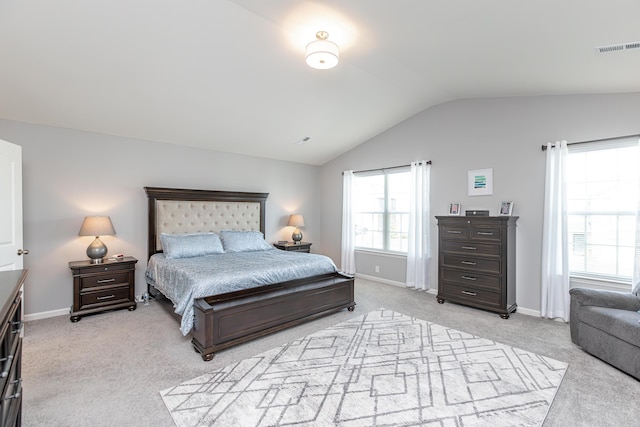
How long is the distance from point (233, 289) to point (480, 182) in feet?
11.9


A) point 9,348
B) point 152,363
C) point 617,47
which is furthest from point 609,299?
point 9,348

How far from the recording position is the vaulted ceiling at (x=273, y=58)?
7.77 ft

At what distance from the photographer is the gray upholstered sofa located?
2422 millimetres

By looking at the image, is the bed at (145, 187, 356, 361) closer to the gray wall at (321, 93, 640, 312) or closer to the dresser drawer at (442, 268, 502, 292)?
the dresser drawer at (442, 268, 502, 292)

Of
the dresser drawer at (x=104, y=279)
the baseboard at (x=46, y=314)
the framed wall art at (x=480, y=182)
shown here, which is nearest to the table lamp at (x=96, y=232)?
the dresser drawer at (x=104, y=279)

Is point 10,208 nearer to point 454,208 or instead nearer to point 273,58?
point 273,58

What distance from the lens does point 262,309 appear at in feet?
10.2

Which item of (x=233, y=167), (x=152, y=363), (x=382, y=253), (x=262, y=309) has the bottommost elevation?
(x=152, y=363)

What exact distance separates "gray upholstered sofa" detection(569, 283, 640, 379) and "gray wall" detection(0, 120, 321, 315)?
4963 millimetres

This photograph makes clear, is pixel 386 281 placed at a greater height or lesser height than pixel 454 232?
lesser

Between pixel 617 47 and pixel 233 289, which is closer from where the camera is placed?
pixel 617 47

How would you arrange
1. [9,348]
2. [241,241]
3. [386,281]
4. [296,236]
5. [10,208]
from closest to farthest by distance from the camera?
1. [9,348]
2. [10,208]
3. [241,241]
4. [386,281]
5. [296,236]

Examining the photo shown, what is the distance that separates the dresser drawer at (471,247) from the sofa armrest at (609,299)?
1.00 m

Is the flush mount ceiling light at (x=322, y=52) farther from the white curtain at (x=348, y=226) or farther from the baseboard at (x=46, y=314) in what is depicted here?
the baseboard at (x=46, y=314)
